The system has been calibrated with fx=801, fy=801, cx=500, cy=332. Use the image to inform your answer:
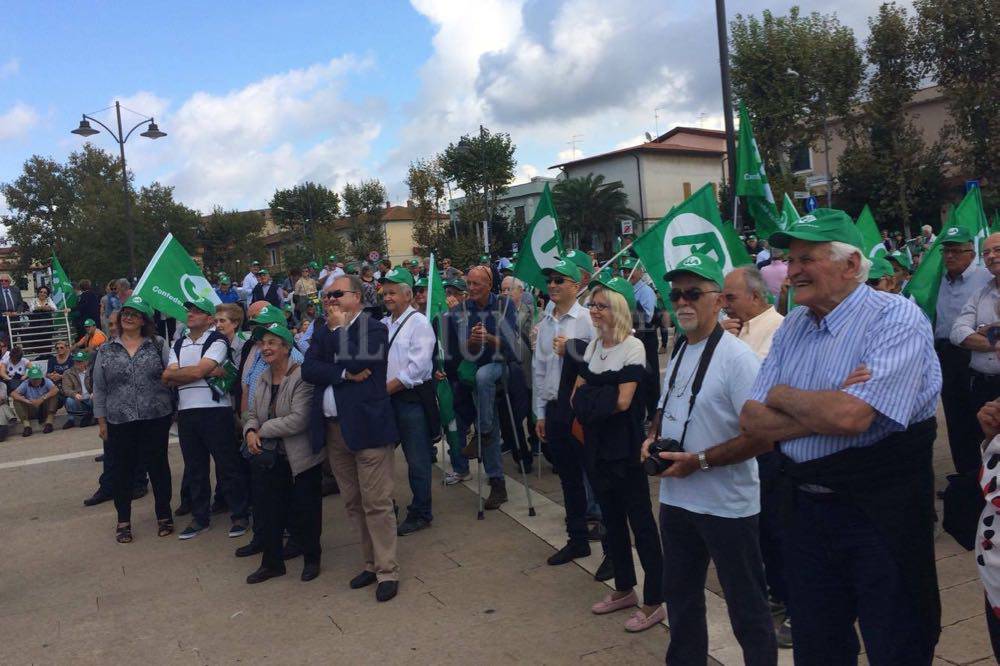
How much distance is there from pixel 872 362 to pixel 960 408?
4078mm

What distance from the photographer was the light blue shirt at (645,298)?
30.6 ft

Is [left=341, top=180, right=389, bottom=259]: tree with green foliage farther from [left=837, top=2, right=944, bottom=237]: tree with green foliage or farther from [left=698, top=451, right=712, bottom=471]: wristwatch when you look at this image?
[left=698, top=451, right=712, bottom=471]: wristwatch

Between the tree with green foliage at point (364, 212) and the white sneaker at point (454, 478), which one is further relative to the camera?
the tree with green foliage at point (364, 212)

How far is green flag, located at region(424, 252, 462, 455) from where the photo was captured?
7152mm

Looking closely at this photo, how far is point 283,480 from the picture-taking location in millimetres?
5648

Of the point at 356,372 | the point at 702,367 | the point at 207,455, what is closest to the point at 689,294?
the point at 702,367

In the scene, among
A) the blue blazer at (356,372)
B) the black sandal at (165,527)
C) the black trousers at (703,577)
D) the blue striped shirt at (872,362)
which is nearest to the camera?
the blue striped shirt at (872,362)

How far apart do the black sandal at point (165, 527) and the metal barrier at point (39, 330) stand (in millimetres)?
13714

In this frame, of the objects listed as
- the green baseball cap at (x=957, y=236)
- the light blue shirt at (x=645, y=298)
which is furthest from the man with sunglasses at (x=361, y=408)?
the light blue shirt at (x=645, y=298)

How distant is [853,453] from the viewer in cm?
253

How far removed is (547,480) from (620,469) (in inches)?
132

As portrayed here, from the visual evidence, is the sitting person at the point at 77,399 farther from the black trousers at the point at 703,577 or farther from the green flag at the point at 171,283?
the black trousers at the point at 703,577

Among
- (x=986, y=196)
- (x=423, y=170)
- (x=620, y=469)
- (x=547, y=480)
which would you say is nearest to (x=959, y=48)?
(x=986, y=196)

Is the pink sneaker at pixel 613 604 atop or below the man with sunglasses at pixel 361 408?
below
